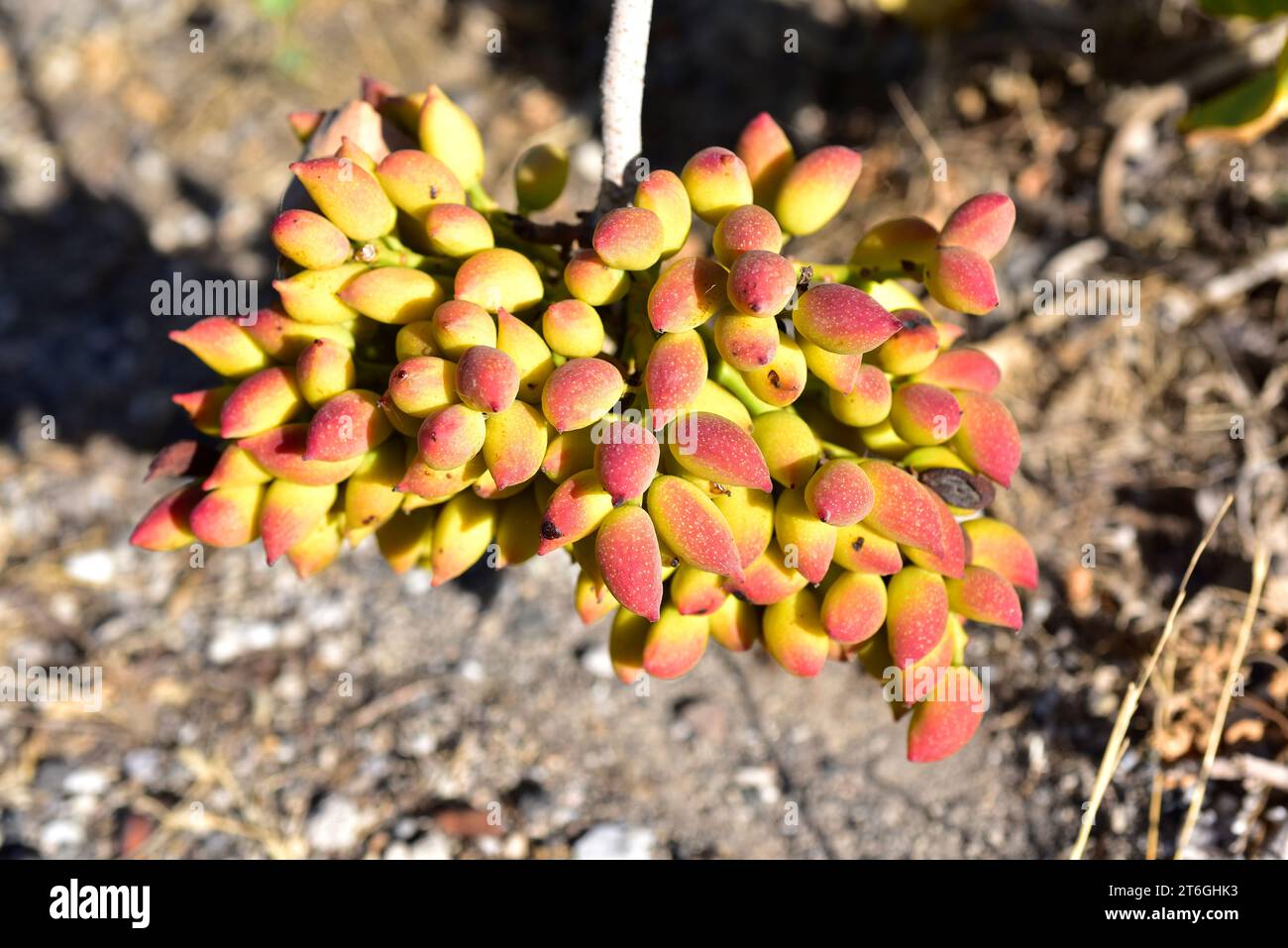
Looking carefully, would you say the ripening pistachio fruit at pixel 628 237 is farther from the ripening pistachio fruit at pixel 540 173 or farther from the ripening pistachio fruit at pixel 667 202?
the ripening pistachio fruit at pixel 540 173

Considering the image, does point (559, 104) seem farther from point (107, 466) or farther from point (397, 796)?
point (397, 796)

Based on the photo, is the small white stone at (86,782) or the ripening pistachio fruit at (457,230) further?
the small white stone at (86,782)

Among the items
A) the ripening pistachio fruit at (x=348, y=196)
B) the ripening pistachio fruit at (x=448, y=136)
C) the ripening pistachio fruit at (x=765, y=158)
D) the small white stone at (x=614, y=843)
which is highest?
the ripening pistachio fruit at (x=448, y=136)

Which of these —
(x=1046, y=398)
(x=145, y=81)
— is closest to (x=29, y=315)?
(x=145, y=81)

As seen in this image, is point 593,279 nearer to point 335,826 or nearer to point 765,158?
point 765,158

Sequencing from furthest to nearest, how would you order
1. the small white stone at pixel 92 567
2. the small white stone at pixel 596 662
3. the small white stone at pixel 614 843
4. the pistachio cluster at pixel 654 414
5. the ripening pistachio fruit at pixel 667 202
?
1. the small white stone at pixel 92 567
2. the small white stone at pixel 596 662
3. the small white stone at pixel 614 843
4. the ripening pistachio fruit at pixel 667 202
5. the pistachio cluster at pixel 654 414

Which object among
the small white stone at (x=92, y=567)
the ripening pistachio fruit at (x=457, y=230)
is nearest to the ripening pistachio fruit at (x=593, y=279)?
the ripening pistachio fruit at (x=457, y=230)

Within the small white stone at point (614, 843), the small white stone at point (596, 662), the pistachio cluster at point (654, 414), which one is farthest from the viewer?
the small white stone at point (596, 662)

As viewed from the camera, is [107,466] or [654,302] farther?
[107,466]
